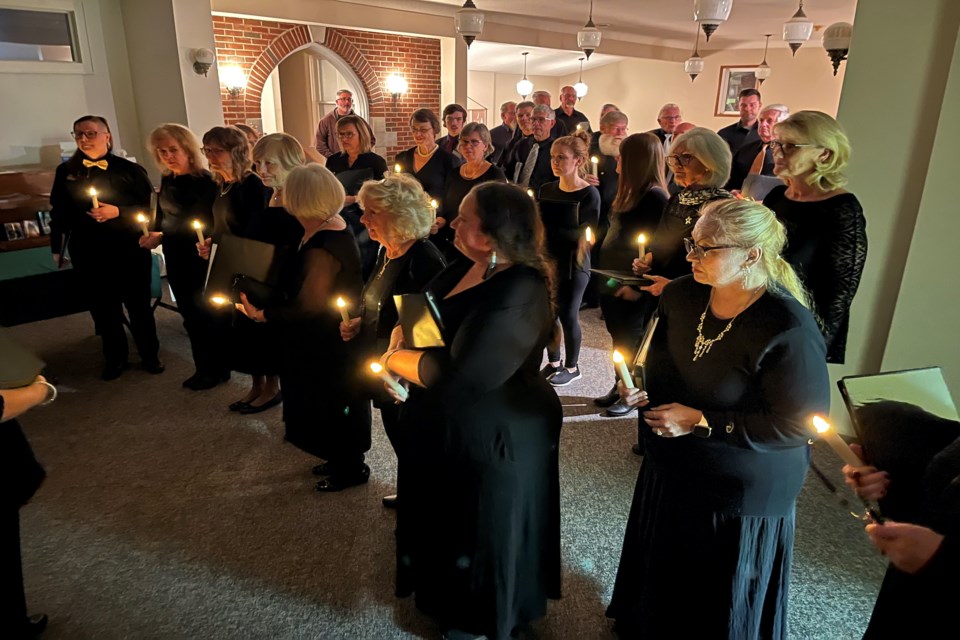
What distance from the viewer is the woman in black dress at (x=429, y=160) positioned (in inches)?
→ 186

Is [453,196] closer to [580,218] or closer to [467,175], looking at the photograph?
[467,175]

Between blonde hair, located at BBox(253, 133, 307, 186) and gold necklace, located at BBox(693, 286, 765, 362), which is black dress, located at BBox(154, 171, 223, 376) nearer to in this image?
blonde hair, located at BBox(253, 133, 307, 186)

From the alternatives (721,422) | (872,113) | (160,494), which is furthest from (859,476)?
(160,494)

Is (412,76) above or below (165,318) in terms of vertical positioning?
above

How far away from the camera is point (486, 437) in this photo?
1739mm

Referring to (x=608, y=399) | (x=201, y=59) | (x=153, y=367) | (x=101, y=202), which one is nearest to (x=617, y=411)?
(x=608, y=399)

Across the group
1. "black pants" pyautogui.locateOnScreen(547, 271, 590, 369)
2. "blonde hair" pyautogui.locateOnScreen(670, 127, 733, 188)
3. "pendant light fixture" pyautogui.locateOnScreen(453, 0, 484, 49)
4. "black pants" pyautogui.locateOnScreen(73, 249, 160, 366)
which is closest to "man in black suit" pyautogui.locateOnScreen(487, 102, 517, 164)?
"pendant light fixture" pyautogui.locateOnScreen(453, 0, 484, 49)

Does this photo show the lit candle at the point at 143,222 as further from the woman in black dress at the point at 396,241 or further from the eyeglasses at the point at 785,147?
the eyeglasses at the point at 785,147

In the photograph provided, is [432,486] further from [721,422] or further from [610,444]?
[610,444]

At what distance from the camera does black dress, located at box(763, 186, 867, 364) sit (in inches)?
87.4

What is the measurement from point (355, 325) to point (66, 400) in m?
2.52

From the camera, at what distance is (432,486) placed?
1877 mm

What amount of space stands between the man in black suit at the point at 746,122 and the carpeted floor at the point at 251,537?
3.42 meters

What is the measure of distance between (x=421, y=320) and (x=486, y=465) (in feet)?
1.51
